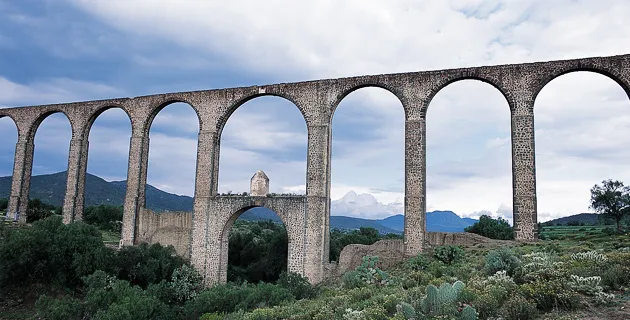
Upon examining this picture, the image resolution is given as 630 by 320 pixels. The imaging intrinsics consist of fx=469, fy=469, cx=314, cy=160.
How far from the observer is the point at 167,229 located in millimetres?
20188

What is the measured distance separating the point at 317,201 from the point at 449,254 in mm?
5039

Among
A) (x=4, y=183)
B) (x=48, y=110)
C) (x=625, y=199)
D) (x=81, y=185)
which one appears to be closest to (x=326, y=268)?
(x=81, y=185)

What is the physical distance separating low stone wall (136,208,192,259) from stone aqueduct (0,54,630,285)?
1.37 ft

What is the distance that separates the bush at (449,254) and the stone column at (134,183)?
12970 mm

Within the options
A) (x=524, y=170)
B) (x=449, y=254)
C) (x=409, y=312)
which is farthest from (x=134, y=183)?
(x=409, y=312)

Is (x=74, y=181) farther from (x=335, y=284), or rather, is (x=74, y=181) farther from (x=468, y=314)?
(x=468, y=314)

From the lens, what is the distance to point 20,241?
1655cm

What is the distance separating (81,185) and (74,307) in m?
10.2

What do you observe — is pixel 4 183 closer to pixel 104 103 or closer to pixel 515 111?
pixel 104 103

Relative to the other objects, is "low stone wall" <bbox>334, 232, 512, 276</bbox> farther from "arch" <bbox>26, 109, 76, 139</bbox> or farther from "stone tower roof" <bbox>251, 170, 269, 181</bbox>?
"arch" <bbox>26, 109, 76, 139</bbox>

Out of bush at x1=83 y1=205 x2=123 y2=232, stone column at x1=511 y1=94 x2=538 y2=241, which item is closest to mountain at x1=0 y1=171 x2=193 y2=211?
bush at x1=83 y1=205 x2=123 y2=232

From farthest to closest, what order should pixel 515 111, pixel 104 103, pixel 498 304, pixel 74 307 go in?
pixel 104 103 < pixel 515 111 < pixel 74 307 < pixel 498 304

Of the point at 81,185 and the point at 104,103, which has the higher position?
the point at 104,103

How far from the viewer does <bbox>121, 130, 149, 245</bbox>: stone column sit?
20.6 metres
